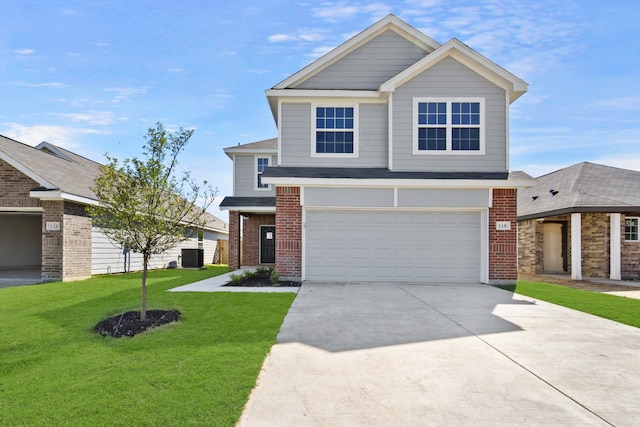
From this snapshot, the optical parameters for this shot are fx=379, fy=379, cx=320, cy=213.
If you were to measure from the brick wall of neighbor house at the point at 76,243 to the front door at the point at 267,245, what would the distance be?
8074mm

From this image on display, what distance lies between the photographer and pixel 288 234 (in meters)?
12.0

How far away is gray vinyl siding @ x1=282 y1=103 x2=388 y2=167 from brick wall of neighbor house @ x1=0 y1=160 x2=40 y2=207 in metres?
8.97

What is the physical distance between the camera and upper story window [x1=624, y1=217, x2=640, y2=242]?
15.7 meters

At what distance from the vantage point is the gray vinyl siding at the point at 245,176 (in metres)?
18.8

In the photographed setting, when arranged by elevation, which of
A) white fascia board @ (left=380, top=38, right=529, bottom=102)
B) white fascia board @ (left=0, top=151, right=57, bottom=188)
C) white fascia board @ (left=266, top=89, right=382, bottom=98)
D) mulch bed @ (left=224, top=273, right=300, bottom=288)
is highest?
white fascia board @ (left=380, top=38, right=529, bottom=102)

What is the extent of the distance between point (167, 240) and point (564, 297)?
33.2ft

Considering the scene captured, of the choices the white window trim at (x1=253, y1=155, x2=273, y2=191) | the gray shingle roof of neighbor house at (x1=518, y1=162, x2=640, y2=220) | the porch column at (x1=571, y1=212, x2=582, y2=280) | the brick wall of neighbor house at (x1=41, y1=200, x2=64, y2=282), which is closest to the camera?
the brick wall of neighbor house at (x1=41, y1=200, x2=64, y2=282)

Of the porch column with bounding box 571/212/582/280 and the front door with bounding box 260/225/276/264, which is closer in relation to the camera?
the porch column with bounding box 571/212/582/280

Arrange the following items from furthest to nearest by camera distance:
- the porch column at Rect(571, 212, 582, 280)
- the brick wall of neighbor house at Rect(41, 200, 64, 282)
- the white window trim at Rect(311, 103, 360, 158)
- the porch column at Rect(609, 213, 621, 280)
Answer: the porch column at Rect(571, 212, 582, 280) → the porch column at Rect(609, 213, 621, 280) → the brick wall of neighbor house at Rect(41, 200, 64, 282) → the white window trim at Rect(311, 103, 360, 158)

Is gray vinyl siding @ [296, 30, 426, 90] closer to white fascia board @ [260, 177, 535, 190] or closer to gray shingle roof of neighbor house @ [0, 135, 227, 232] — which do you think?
white fascia board @ [260, 177, 535, 190]

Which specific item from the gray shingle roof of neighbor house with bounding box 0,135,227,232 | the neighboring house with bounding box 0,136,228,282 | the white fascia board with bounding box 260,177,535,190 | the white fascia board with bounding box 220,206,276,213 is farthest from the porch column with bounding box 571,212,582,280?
the neighboring house with bounding box 0,136,228,282

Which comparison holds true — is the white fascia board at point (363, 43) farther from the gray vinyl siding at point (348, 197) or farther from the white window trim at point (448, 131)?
the gray vinyl siding at point (348, 197)

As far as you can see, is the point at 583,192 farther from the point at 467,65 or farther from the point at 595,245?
the point at 467,65

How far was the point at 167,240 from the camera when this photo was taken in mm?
6973
